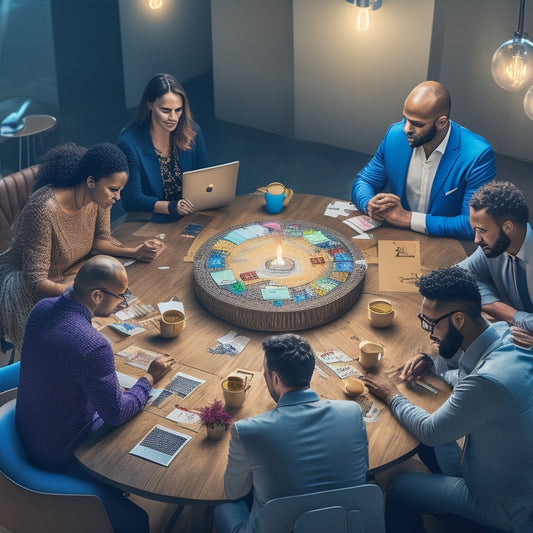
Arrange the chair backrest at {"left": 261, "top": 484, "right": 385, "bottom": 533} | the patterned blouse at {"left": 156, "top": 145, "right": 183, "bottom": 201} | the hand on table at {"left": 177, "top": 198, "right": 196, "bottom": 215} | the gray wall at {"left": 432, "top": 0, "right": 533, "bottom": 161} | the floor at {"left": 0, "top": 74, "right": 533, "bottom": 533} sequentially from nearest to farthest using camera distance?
the chair backrest at {"left": 261, "top": 484, "right": 385, "bottom": 533} → the hand on table at {"left": 177, "top": 198, "right": 196, "bottom": 215} → the patterned blouse at {"left": 156, "top": 145, "right": 183, "bottom": 201} → the gray wall at {"left": 432, "top": 0, "right": 533, "bottom": 161} → the floor at {"left": 0, "top": 74, "right": 533, "bottom": 533}

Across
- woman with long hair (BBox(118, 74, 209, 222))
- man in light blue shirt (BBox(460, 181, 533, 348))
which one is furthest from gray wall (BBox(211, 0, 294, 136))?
man in light blue shirt (BBox(460, 181, 533, 348))

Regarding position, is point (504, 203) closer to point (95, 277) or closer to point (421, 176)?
point (421, 176)

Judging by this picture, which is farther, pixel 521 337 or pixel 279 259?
pixel 279 259

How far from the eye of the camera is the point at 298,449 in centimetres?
252

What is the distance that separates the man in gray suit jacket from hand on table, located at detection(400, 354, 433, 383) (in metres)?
0.65

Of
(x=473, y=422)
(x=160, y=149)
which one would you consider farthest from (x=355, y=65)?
(x=473, y=422)

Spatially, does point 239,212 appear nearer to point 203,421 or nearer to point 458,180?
point 458,180

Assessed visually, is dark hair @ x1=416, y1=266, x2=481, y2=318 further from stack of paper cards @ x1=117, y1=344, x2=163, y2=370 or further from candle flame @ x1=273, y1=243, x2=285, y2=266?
stack of paper cards @ x1=117, y1=344, x2=163, y2=370

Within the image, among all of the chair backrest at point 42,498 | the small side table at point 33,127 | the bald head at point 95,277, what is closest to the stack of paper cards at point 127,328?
the bald head at point 95,277

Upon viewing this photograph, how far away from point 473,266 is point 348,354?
3.21 feet

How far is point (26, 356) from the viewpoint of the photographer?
293cm

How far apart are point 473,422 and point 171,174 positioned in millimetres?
2722

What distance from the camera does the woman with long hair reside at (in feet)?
14.9

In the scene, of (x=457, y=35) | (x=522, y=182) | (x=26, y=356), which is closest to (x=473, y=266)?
(x=26, y=356)
